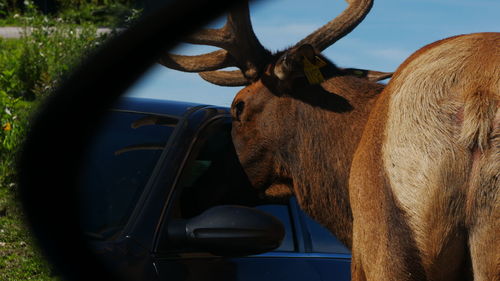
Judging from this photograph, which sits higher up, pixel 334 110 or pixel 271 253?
pixel 334 110

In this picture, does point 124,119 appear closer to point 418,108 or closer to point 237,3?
point 237,3

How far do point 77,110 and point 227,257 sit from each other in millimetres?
1574

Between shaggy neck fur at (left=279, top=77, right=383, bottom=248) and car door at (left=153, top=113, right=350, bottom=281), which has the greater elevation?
shaggy neck fur at (left=279, top=77, right=383, bottom=248)

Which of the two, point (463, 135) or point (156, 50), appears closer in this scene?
point (463, 135)

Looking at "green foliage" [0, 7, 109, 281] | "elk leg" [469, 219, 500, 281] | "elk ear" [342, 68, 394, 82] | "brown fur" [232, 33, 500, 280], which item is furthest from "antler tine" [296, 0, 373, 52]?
"green foliage" [0, 7, 109, 281]

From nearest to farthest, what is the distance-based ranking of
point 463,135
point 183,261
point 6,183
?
point 463,135
point 183,261
point 6,183

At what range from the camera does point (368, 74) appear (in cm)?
487

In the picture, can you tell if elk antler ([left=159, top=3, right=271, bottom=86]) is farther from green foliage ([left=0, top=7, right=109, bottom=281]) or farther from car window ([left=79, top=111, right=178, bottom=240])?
green foliage ([left=0, top=7, right=109, bottom=281])

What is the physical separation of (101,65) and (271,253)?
1744mm

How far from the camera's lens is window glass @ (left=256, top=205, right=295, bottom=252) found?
13.7 ft

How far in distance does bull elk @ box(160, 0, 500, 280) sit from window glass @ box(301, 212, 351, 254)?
92mm

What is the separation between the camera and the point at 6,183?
26.0ft

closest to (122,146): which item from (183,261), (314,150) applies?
(183,261)

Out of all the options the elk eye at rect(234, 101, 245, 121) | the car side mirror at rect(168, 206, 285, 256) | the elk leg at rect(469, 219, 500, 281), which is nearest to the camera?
the elk leg at rect(469, 219, 500, 281)
